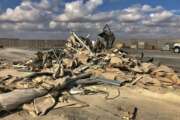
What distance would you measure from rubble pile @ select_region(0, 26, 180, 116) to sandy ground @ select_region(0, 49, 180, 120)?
1.26ft

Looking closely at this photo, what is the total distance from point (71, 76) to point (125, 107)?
A: 13.6 ft

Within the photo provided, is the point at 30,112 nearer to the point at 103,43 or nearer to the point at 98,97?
the point at 98,97

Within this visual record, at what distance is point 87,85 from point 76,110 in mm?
3548

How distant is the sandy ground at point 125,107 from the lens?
10938mm

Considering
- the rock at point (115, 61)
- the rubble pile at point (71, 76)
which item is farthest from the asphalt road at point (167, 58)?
the rock at point (115, 61)

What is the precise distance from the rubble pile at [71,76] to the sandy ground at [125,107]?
383mm

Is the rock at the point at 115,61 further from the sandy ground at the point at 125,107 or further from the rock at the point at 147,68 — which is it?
the sandy ground at the point at 125,107

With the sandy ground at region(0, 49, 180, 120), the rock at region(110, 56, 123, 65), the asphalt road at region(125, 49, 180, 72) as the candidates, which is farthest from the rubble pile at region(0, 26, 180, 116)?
the asphalt road at region(125, 49, 180, 72)

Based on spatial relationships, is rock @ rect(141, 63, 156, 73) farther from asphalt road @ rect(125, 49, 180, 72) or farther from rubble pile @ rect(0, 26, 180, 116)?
asphalt road @ rect(125, 49, 180, 72)

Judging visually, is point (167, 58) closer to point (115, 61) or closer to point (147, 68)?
point (115, 61)

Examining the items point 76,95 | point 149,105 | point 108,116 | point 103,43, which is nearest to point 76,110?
point 108,116

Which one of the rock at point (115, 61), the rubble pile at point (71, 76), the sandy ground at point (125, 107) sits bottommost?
the sandy ground at point (125, 107)

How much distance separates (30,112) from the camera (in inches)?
432

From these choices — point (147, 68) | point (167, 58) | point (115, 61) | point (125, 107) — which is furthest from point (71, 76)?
point (167, 58)
